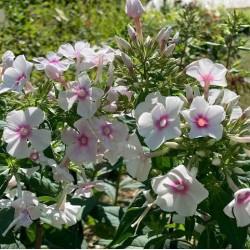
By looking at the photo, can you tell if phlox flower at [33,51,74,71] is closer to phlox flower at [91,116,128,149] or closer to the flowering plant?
the flowering plant

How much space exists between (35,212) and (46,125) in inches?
10.3

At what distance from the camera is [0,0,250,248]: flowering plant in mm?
1335

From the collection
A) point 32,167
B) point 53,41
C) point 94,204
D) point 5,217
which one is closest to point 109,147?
point 32,167

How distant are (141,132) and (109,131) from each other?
0.09 meters

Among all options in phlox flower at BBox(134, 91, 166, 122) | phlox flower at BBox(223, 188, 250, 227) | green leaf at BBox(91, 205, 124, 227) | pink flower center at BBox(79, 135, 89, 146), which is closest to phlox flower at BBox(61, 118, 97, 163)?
pink flower center at BBox(79, 135, 89, 146)

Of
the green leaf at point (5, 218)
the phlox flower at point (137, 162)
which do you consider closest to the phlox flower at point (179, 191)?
the phlox flower at point (137, 162)

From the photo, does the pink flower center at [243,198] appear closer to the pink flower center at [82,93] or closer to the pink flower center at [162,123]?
the pink flower center at [162,123]

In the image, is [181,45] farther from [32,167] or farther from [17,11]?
[17,11]

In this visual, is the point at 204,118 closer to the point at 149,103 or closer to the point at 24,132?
the point at 149,103

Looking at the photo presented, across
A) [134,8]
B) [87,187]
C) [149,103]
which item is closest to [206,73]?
[149,103]

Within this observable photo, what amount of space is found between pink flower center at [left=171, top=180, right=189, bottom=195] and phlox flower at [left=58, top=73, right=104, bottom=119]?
0.23m

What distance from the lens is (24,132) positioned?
4.67 feet

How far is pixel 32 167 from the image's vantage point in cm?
161

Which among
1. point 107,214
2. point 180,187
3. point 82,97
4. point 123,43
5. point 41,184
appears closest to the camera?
point 180,187
